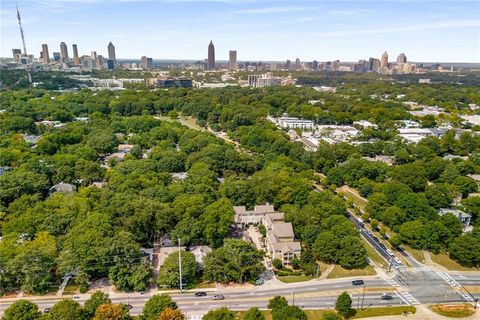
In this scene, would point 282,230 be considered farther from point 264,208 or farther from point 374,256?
point 374,256

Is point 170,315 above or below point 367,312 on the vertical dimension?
above

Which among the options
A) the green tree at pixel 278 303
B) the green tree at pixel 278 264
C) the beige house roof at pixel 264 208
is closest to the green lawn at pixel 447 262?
the green tree at pixel 278 264

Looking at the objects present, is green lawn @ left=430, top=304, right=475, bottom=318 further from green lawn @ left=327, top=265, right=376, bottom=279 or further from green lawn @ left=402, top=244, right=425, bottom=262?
green lawn @ left=402, top=244, right=425, bottom=262

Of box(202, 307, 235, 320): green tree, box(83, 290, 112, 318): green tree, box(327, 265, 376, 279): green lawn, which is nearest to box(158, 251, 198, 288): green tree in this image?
box(83, 290, 112, 318): green tree

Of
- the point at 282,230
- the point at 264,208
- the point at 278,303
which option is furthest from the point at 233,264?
the point at 264,208

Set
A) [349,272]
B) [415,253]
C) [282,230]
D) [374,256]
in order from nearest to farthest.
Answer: [349,272] → [374,256] → [282,230] → [415,253]

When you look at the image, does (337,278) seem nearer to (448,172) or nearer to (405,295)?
(405,295)
